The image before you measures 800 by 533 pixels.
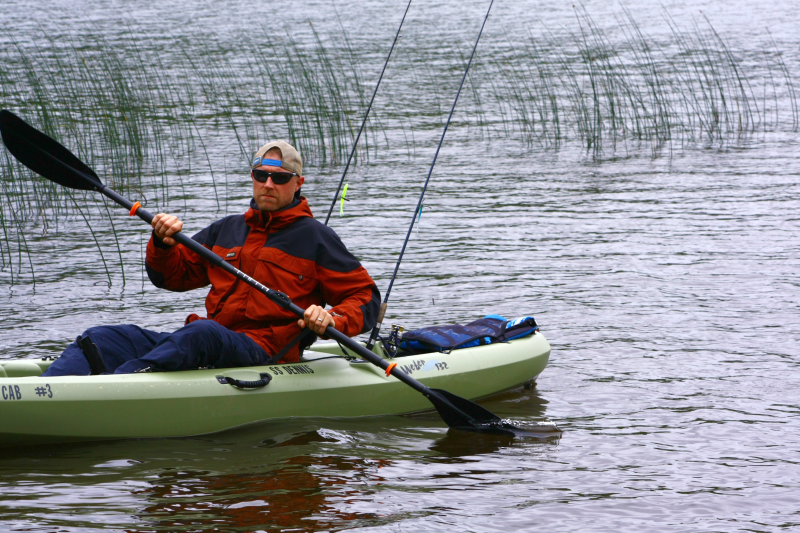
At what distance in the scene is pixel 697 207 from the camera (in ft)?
30.4

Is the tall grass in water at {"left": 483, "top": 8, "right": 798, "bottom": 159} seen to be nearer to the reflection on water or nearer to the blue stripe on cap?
the blue stripe on cap

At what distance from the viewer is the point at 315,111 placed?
12.3 metres

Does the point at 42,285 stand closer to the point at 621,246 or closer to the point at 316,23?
the point at 621,246

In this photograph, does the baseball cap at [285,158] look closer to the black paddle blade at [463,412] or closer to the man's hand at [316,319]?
the man's hand at [316,319]

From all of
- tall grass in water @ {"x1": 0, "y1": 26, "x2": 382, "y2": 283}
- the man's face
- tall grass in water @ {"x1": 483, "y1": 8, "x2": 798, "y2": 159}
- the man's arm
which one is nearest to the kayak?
the man's arm

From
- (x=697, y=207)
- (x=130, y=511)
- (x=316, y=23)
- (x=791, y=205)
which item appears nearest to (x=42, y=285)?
(x=130, y=511)

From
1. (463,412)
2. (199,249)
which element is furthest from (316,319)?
(463,412)

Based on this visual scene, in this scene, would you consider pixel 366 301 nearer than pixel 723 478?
No

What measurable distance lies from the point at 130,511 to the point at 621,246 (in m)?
5.46

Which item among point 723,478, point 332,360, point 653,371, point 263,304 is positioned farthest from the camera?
point 653,371

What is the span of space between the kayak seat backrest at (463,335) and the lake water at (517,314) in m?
0.33

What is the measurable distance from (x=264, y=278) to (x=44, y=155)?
4.15 feet

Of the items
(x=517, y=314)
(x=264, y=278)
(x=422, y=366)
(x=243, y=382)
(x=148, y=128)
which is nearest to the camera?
(x=243, y=382)

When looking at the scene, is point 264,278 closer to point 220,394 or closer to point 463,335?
point 220,394
